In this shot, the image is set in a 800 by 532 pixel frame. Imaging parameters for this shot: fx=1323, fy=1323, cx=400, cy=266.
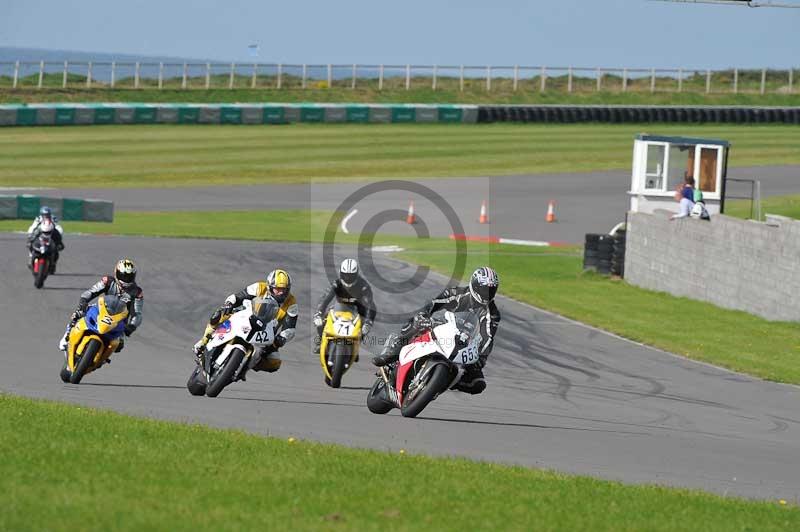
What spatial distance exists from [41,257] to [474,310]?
41.1 feet

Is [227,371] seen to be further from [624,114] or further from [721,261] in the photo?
[624,114]

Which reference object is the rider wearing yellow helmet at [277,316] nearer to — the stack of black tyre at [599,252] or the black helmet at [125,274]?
the black helmet at [125,274]

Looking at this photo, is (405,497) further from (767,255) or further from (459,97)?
(459,97)

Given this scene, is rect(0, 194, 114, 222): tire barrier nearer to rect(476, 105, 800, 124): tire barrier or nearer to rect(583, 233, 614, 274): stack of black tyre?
rect(583, 233, 614, 274): stack of black tyre

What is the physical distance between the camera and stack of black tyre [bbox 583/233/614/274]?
2852 cm

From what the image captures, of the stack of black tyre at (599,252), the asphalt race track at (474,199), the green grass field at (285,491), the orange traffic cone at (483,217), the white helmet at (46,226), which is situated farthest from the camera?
the orange traffic cone at (483,217)

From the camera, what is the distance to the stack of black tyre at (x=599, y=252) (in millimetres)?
28516

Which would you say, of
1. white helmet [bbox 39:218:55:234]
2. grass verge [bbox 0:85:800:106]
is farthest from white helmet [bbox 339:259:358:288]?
grass verge [bbox 0:85:800:106]

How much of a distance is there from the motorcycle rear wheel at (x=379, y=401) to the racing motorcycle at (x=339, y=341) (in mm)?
1883

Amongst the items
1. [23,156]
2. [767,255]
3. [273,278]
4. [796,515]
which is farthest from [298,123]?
[796,515]

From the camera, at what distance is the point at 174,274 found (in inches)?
1000

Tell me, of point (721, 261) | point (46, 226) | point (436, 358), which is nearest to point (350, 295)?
point (436, 358)

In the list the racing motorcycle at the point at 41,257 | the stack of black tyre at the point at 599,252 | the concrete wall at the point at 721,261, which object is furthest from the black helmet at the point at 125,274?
the stack of black tyre at the point at 599,252

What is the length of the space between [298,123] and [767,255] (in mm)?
41623
